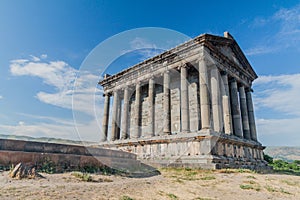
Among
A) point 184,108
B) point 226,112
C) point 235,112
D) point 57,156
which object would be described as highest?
A: point 235,112

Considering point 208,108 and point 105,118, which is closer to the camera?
point 208,108

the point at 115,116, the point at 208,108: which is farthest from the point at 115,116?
the point at 208,108

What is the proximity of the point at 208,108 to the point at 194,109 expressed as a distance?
11.8ft

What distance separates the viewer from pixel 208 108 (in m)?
15.0

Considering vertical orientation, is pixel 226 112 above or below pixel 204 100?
below

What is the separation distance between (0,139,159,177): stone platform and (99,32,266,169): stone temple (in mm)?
4760

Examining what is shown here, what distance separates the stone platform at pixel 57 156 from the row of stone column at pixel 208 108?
22.3ft

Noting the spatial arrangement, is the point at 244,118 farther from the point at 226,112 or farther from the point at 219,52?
the point at 219,52

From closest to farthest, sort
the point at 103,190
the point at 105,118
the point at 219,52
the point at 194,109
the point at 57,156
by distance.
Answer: the point at 103,190 < the point at 57,156 < the point at 219,52 < the point at 194,109 < the point at 105,118

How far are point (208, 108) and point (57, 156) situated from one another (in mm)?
10748

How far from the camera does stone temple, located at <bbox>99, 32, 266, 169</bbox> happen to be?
562 inches

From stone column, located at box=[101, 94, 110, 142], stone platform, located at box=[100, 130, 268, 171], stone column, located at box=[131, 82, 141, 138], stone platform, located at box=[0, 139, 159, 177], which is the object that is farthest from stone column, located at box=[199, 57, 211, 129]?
stone column, located at box=[101, 94, 110, 142]

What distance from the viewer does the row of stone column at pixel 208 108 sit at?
1565cm

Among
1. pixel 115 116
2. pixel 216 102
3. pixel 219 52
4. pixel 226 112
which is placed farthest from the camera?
pixel 115 116
